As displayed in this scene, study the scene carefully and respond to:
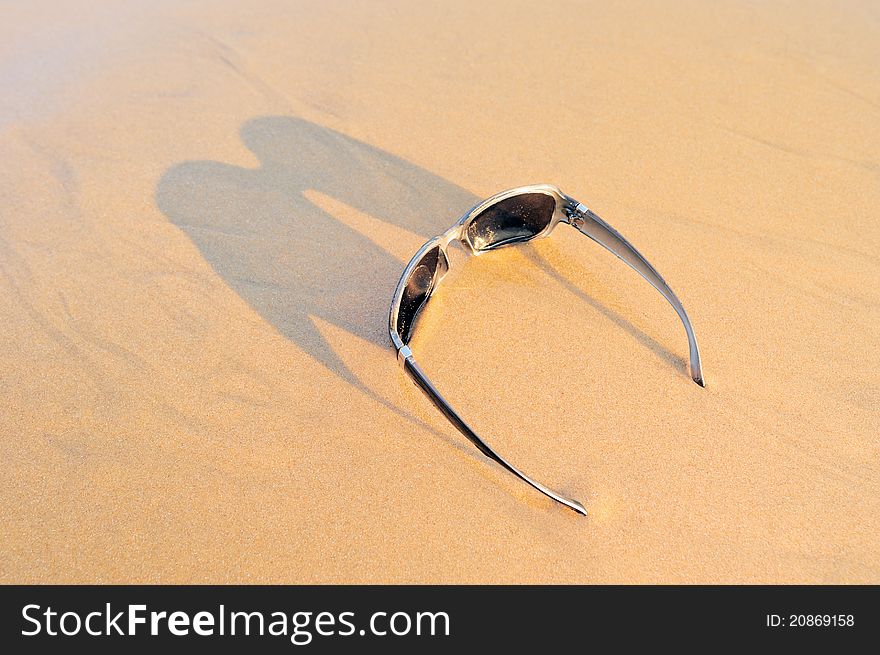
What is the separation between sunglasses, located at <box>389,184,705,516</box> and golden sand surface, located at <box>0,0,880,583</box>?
0.06 meters

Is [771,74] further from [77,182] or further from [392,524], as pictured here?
[77,182]

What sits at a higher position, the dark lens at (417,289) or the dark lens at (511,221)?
the dark lens at (511,221)

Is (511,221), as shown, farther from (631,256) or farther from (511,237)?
(631,256)

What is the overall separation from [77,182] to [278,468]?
106cm

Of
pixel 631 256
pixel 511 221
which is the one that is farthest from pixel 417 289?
pixel 631 256

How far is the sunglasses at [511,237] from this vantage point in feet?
5.26

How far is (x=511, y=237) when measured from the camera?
183 centimetres

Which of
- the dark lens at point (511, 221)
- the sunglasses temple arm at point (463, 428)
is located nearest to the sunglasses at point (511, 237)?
the dark lens at point (511, 221)

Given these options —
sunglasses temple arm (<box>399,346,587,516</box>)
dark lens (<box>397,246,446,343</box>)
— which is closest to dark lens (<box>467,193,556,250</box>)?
dark lens (<box>397,246,446,343</box>)

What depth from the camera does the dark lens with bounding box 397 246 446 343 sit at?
1.56 m

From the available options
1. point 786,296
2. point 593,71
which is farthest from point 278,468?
point 593,71

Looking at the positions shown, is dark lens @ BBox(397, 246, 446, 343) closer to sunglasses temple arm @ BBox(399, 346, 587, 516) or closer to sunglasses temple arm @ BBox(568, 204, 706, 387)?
sunglasses temple arm @ BBox(399, 346, 587, 516)

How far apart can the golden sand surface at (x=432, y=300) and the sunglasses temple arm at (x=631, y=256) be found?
1.5 inches

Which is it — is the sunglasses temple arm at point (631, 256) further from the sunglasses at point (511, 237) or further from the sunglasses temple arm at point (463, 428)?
the sunglasses temple arm at point (463, 428)
